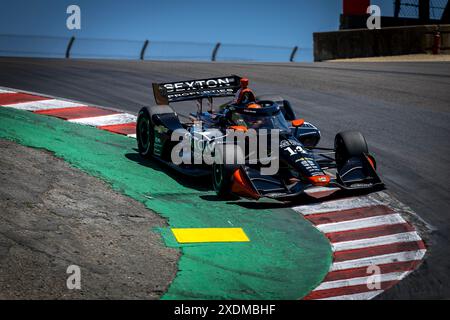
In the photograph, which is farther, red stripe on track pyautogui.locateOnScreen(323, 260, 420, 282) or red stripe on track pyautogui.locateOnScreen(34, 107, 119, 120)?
red stripe on track pyautogui.locateOnScreen(34, 107, 119, 120)

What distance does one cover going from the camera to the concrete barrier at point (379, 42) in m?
31.1

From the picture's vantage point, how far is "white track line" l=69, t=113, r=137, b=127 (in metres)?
15.8

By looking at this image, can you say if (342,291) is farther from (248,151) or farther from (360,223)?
(248,151)

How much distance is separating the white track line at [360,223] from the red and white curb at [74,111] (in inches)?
219

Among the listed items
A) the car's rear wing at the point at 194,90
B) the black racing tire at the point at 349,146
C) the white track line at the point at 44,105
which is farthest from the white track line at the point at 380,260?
the white track line at the point at 44,105

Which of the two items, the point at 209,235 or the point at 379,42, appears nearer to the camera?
the point at 209,235

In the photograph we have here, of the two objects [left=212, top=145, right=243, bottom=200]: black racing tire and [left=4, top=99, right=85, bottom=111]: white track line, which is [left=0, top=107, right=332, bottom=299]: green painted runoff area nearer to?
[left=212, top=145, right=243, bottom=200]: black racing tire

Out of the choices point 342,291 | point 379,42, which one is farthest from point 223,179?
point 379,42

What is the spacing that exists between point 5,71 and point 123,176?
12.1 meters

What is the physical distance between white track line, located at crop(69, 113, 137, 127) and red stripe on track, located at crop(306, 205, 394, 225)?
6187 millimetres

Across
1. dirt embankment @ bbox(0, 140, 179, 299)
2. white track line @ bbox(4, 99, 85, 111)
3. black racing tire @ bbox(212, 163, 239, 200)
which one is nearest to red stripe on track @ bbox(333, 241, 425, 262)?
dirt embankment @ bbox(0, 140, 179, 299)

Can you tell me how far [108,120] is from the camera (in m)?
16.2

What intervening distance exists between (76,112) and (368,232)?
8287 millimetres

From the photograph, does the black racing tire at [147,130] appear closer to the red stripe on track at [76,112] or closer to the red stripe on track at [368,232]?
the red stripe on track at [76,112]
